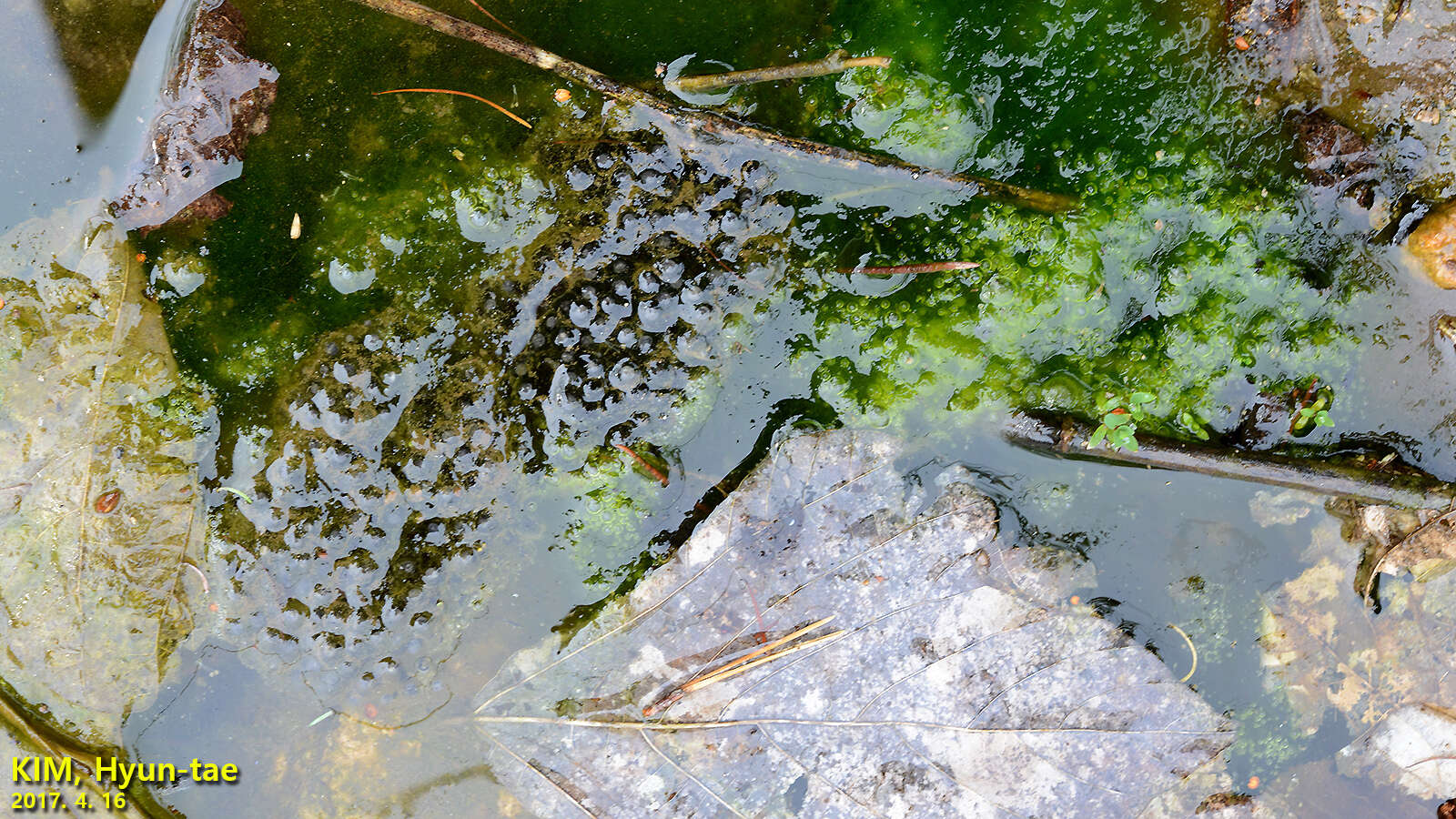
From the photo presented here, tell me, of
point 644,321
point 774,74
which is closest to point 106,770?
point 644,321

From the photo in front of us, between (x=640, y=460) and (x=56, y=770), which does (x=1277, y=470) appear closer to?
(x=640, y=460)

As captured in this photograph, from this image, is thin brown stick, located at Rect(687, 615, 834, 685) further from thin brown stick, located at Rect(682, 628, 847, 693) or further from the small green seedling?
the small green seedling

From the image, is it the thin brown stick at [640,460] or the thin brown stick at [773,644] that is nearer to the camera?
the thin brown stick at [773,644]

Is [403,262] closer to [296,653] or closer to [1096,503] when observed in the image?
[296,653]

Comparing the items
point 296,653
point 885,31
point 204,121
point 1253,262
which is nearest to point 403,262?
point 204,121

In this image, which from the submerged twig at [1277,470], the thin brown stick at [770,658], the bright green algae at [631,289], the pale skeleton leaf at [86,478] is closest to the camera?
the thin brown stick at [770,658]

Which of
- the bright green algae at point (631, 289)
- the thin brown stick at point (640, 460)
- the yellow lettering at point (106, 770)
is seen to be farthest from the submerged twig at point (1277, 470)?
the yellow lettering at point (106, 770)

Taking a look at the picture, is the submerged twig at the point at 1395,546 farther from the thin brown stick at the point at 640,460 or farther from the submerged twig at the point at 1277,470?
the thin brown stick at the point at 640,460
